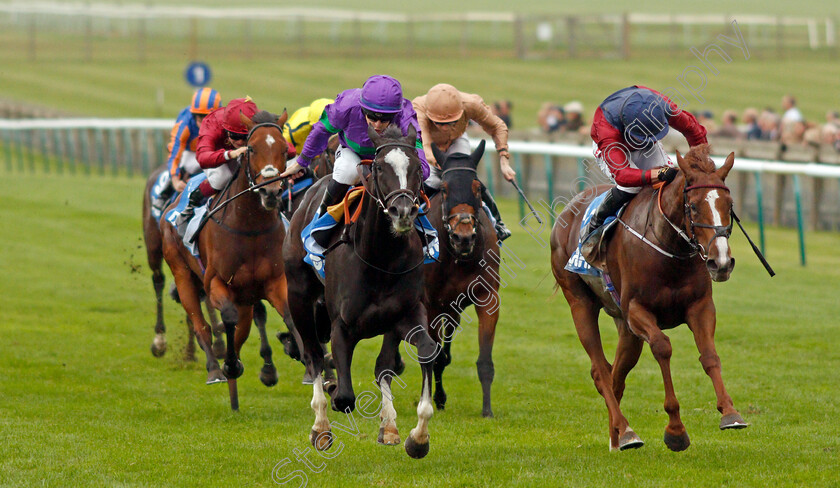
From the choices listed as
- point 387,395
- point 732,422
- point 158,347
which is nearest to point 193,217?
point 158,347

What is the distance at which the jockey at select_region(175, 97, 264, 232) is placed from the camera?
9.05m

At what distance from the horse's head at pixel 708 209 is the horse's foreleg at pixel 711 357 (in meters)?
0.38

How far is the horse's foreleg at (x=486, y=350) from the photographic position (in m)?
8.55

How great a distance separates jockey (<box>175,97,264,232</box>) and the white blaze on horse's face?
2.84m

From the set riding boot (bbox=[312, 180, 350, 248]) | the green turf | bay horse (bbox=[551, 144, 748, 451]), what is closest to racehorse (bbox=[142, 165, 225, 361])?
the green turf

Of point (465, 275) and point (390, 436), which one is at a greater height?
point (465, 275)

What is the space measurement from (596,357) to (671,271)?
1.01 m

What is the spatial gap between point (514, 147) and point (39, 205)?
7959mm

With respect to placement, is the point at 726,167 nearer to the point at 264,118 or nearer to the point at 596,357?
the point at 596,357

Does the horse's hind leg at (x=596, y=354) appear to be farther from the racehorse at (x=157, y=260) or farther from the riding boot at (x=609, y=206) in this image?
the racehorse at (x=157, y=260)

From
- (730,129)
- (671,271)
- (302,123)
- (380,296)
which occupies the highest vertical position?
(302,123)

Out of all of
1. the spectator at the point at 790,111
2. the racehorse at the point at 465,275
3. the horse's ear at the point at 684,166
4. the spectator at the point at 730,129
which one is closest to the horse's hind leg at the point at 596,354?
the racehorse at the point at 465,275

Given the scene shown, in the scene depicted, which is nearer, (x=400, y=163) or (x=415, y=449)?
(x=400, y=163)

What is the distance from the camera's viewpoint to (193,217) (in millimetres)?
9477
